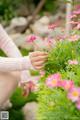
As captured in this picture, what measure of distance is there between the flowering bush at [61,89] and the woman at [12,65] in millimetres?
94

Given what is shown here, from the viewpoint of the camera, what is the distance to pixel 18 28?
8.65 meters

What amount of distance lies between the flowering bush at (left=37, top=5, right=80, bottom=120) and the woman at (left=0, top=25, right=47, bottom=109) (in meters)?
0.09

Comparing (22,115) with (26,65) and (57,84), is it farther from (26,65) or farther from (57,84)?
(57,84)

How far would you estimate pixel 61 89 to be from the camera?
234 cm

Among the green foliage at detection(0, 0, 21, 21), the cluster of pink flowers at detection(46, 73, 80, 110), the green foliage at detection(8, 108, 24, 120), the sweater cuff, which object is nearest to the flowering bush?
the cluster of pink flowers at detection(46, 73, 80, 110)

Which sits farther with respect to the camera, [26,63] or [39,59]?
[26,63]

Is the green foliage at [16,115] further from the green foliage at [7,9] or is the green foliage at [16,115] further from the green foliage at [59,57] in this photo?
the green foliage at [7,9]

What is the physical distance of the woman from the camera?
2.92 meters

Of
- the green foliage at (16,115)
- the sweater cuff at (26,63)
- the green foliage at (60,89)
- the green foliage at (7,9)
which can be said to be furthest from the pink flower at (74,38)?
the green foliage at (7,9)

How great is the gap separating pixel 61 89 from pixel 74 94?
206 millimetres

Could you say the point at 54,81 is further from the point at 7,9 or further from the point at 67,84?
the point at 7,9

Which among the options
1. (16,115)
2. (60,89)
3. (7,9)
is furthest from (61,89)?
(7,9)

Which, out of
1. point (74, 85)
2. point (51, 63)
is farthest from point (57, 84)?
point (51, 63)

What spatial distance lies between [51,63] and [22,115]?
1582mm
